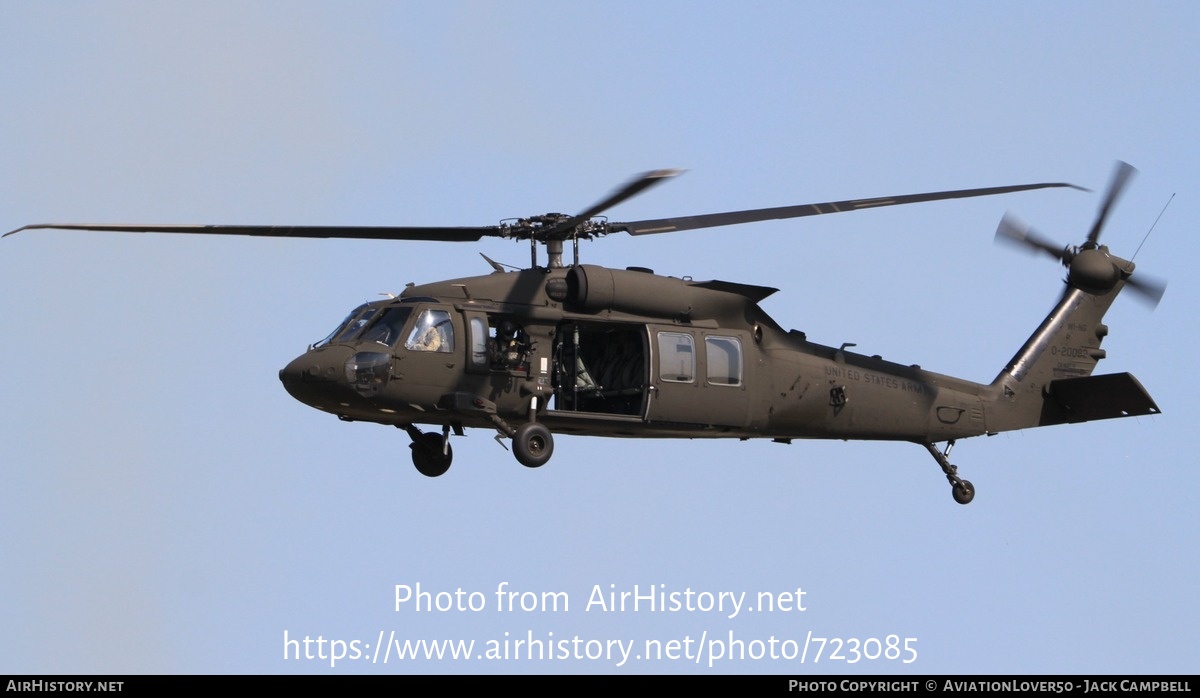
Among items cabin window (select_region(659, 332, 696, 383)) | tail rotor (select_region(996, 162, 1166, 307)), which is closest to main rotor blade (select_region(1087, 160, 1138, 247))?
tail rotor (select_region(996, 162, 1166, 307))

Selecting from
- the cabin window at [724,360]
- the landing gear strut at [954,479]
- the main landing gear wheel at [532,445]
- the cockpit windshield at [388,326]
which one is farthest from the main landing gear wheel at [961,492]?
the cockpit windshield at [388,326]

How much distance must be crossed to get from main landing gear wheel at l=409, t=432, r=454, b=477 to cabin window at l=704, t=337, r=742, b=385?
11.6ft

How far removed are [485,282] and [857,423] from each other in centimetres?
562

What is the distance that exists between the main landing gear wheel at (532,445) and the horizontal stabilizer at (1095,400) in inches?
326

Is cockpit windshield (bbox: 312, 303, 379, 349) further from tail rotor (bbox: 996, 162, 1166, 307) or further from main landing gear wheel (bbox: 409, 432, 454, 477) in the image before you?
tail rotor (bbox: 996, 162, 1166, 307)

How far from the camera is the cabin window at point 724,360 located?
2277cm

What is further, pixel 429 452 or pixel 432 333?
pixel 429 452

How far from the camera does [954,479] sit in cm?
2520

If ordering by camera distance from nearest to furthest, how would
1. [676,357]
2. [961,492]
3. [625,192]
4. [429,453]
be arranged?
1. [625,192]
2. [676,357]
3. [429,453]
4. [961,492]

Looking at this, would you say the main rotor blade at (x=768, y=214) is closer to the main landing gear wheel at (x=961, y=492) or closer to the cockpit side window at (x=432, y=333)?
the cockpit side window at (x=432, y=333)

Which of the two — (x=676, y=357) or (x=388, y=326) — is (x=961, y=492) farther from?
(x=388, y=326)

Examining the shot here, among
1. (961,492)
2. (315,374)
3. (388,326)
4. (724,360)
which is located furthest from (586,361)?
(961,492)

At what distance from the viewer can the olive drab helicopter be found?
21453 millimetres

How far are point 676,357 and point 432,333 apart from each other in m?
3.14
